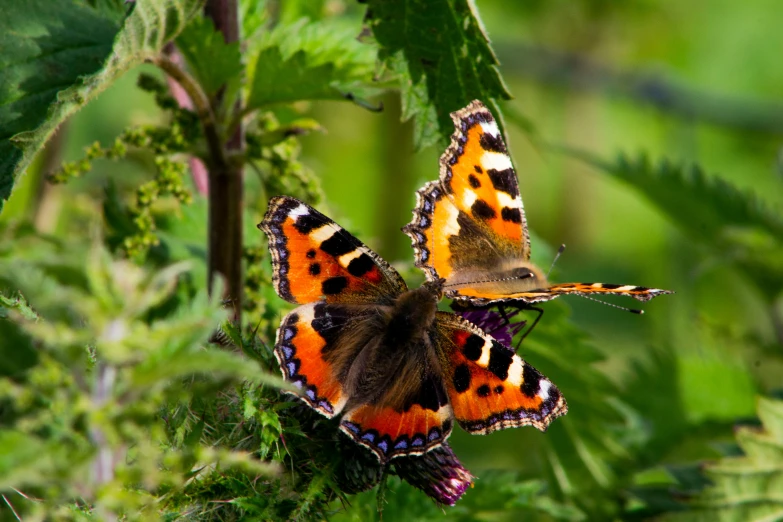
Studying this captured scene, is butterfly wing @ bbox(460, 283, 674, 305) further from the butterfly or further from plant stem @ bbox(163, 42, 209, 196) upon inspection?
plant stem @ bbox(163, 42, 209, 196)

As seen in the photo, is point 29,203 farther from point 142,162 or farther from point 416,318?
point 416,318

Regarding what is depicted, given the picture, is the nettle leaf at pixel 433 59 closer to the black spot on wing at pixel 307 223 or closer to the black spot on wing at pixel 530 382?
the black spot on wing at pixel 307 223

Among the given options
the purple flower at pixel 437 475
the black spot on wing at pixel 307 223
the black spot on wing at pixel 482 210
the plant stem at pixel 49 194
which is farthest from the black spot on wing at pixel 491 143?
the plant stem at pixel 49 194

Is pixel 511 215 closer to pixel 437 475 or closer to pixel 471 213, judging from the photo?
pixel 471 213

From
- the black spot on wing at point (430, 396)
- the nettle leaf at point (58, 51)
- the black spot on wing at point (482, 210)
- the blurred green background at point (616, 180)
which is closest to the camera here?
the nettle leaf at point (58, 51)

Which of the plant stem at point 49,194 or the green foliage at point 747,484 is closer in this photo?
the green foliage at point 747,484

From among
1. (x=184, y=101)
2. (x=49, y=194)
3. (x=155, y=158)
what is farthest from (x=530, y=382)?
(x=49, y=194)
